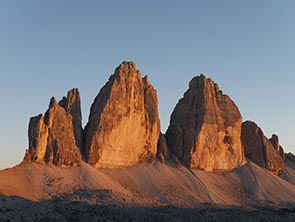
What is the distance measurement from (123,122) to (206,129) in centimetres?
1735

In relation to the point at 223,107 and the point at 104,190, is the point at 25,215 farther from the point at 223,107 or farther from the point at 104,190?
the point at 223,107

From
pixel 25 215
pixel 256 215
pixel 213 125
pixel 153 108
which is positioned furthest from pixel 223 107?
pixel 25 215

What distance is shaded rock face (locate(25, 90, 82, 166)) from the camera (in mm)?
61344

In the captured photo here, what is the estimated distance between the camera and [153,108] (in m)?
78.6

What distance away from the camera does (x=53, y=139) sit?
63312 millimetres

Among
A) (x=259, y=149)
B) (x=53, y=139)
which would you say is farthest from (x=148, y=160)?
(x=259, y=149)

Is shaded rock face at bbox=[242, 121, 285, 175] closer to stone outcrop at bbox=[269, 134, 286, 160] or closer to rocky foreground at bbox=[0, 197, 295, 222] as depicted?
stone outcrop at bbox=[269, 134, 286, 160]

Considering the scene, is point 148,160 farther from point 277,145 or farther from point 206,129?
point 277,145

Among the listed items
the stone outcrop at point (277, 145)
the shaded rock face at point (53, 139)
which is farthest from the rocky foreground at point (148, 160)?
the stone outcrop at point (277, 145)

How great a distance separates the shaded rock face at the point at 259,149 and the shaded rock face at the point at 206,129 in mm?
5484

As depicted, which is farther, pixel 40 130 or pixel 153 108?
pixel 153 108

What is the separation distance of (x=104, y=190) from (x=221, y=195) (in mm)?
24161

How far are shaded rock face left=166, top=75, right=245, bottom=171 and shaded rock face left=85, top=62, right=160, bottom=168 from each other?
5.85 meters

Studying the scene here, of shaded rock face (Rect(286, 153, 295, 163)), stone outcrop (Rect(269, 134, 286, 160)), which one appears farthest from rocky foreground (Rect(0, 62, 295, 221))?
shaded rock face (Rect(286, 153, 295, 163))
